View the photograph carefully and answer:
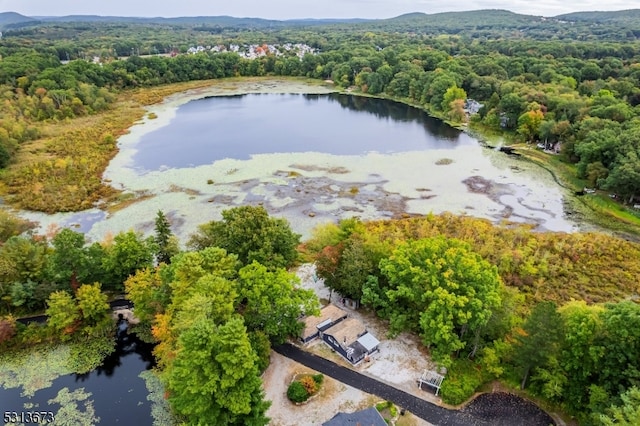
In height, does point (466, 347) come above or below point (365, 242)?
below

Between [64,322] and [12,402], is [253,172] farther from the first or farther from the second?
[12,402]

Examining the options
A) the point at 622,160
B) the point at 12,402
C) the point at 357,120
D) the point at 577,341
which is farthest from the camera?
the point at 357,120

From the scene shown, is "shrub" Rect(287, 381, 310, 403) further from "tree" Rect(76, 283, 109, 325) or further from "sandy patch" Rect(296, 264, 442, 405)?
"tree" Rect(76, 283, 109, 325)

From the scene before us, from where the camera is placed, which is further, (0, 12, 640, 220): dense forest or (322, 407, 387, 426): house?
(0, 12, 640, 220): dense forest

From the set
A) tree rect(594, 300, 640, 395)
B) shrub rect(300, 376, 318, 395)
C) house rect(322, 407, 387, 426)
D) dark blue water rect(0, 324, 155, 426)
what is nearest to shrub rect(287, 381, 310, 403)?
shrub rect(300, 376, 318, 395)

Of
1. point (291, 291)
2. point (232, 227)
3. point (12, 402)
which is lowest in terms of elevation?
point (12, 402)

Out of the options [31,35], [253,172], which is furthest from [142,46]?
[253,172]
